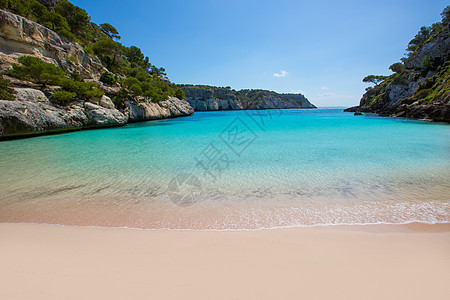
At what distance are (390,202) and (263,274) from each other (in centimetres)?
378

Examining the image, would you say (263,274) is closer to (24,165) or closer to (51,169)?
(51,169)

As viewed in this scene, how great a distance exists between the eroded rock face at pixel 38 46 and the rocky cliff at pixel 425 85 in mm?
47260

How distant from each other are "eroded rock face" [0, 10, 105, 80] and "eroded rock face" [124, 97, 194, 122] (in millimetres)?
6395

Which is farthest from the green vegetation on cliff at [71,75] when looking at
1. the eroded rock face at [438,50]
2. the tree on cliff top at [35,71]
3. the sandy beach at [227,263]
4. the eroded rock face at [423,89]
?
the eroded rock face at [438,50]

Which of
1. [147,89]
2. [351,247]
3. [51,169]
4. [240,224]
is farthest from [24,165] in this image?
[147,89]

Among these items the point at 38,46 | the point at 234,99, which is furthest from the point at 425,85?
the point at 234,99

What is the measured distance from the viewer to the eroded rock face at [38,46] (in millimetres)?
18203

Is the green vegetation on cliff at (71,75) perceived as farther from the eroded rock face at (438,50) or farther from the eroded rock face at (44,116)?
the eroded rock face at (438,50)

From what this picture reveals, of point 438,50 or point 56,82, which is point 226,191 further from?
point 438,50

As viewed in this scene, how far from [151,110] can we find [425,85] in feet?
160

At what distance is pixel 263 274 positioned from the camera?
80.2 inches

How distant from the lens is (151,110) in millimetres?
33344

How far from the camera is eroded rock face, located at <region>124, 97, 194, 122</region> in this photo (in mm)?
28562

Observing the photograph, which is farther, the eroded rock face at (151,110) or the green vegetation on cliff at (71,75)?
the eroded rock face at (151,110)
